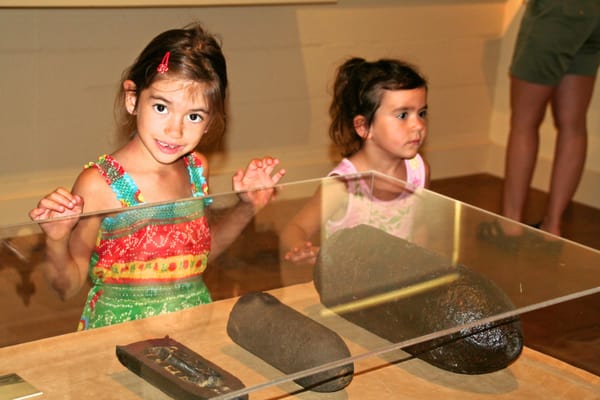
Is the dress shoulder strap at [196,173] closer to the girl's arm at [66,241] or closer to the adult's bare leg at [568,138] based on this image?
the girl's arm at [66,241]

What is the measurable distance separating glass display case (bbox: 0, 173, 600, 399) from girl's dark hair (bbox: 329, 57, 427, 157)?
0.47 m

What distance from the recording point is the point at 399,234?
62.8 inches

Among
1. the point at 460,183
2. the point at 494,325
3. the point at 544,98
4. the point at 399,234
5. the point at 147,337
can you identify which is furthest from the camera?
the point at 460,183

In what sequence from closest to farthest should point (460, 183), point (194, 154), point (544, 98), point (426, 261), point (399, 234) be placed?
point (426, 261) < point (399, 234) < point (194, 154) < point (544, 98) < point (460, 183)

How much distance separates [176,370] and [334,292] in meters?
0.36

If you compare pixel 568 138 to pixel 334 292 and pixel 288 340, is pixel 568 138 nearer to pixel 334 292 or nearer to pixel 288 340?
pixel 334 292

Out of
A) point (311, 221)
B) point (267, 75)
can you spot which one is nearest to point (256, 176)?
point (311, 221)

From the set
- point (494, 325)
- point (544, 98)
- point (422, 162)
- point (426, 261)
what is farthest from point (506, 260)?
point (544, 98)

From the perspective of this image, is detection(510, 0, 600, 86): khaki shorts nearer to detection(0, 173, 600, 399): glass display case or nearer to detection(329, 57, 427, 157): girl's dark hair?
detection(329, 57, 427, 157): girl's dark hair

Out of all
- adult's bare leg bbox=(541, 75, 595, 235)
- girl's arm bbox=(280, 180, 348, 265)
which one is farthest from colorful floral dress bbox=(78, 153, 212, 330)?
adult's bare leg bbox=(541, 75, 595, 235)

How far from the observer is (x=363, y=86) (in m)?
2.21

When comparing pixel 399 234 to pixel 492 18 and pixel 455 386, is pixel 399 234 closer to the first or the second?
→ pixel 455 386

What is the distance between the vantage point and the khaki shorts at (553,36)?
294 cm

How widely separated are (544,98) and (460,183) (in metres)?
1.11
